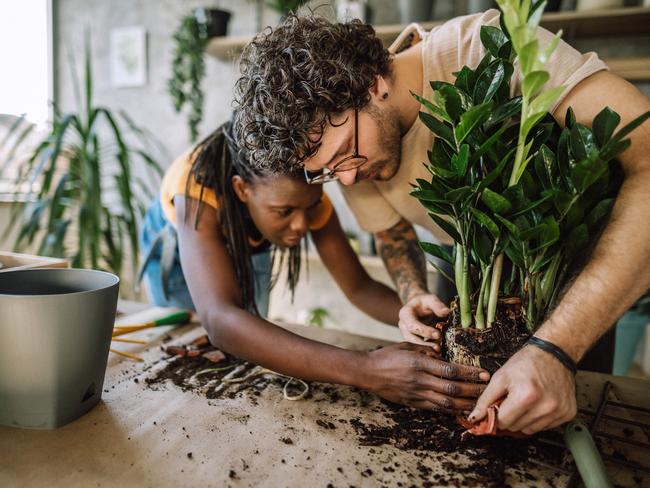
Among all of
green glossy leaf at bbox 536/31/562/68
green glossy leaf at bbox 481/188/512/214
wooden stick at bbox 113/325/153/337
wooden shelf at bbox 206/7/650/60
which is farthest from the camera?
wooden shelf at bbox 206/7/650/60

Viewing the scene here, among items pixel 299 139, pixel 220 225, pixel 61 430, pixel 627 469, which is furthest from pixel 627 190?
pixel 61 430

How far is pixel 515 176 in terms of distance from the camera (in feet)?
2.52

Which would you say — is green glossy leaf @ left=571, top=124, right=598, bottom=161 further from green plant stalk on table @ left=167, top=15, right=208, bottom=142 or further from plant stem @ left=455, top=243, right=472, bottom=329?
green plant stalk on table @ left=167, top=15, right=208, bottom=142

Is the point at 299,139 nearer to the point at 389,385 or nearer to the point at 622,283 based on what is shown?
the point at 389,385

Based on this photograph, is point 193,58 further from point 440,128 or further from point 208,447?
point 208,447

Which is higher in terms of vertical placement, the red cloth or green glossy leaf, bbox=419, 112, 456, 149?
green glossy leaf, bbox=419, 112, 456, 149

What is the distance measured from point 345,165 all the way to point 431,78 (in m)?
0.27

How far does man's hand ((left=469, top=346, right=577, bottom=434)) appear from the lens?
71cm

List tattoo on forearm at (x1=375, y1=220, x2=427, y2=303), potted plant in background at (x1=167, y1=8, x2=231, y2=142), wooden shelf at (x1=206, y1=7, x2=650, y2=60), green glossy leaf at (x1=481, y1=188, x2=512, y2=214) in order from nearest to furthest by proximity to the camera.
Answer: green glossy leaf at (x1=481, y1=188, x2=512, y2=214) < tattoo on forearm at (x1=375, y1=220, x2=427, y2=303) < wooden shelf at (x1=206, y1=7, x2=650, y2=60) < potted plant in background at (x1=167, y1=8, x2=231, y2=142)

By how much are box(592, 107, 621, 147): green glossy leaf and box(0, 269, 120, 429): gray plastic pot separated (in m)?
0.80

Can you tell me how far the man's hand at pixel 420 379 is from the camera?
0.81 m

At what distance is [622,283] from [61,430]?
93 centimetres

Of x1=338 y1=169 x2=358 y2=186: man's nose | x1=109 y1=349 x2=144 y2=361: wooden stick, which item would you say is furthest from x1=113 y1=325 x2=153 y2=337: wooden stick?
x1=338 y1=169 x2=358 y2=186: man's nose

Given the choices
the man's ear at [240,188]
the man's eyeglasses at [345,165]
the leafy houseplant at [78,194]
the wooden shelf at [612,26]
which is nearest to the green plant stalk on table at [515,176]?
the man's eyeglasses at [345,165]
